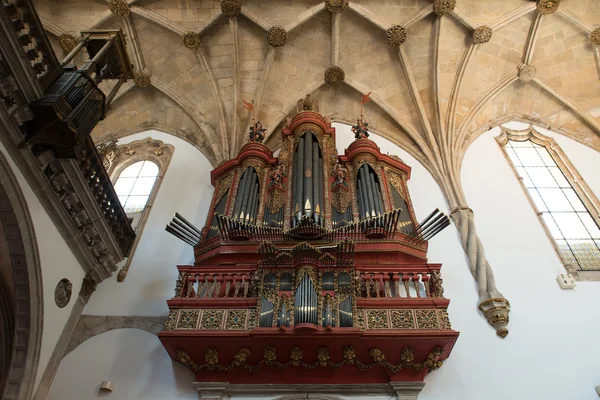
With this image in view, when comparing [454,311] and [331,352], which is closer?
[331,352]

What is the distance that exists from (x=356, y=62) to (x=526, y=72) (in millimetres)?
4704

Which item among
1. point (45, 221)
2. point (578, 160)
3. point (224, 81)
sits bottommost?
point (45, 221)

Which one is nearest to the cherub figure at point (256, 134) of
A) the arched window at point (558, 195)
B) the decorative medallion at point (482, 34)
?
the arched window at point (558, 195)

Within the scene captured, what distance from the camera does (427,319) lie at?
6.76 meters

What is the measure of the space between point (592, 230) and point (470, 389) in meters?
5.28

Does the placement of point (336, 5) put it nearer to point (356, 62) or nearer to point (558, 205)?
point (356, 62)

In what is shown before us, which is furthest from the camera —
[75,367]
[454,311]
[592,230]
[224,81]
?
[224,81]

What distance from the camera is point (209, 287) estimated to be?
7.52 meters

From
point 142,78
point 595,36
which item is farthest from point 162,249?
point 595,36

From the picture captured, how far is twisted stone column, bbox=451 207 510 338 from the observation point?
25.6 ft

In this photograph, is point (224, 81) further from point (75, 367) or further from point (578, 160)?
point (578, 160)

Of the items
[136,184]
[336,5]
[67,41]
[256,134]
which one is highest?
[336,5]

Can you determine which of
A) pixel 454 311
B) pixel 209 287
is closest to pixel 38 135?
pixel 209 287

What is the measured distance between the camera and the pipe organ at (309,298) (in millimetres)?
6645
